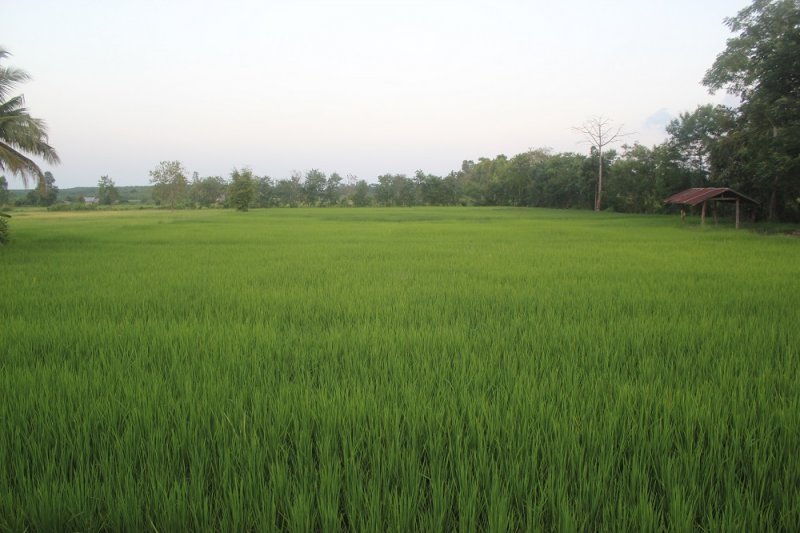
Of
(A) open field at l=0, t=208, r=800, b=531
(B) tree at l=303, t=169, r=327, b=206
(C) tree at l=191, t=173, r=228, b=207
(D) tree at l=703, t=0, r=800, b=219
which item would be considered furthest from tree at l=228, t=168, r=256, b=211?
(A) open field at l=0, t=208, r=800, b=531

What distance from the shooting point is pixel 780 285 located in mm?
7070

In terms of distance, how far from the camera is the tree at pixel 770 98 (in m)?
18.7

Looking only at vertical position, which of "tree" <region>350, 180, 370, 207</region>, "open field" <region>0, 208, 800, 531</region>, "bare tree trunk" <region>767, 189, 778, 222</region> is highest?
"tree" <region>350, 180, 370, 207</region>

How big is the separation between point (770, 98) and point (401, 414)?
2561cm

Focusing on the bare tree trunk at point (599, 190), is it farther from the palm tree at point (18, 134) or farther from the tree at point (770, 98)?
the palm tree at point (18, 134)

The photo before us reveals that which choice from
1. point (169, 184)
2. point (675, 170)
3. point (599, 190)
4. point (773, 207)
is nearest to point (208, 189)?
point (169, 184)

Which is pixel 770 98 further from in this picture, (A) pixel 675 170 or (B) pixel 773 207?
(A) pixel 675 170

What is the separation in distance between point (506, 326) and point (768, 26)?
29.5 m

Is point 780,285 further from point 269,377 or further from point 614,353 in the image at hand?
point 269,377

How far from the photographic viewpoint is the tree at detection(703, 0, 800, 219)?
18734mm

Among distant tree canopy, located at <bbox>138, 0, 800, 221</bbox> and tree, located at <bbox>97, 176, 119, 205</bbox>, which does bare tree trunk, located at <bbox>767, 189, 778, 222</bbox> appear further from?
tree, located at <bbox>97, 176, 119, 205</bbox>

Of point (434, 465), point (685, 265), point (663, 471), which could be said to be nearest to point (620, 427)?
point (663, 471)

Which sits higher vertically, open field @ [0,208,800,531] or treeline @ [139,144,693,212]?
treeline @ [139,144,693,212]

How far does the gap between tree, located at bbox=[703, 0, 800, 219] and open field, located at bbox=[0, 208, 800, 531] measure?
17.8m
